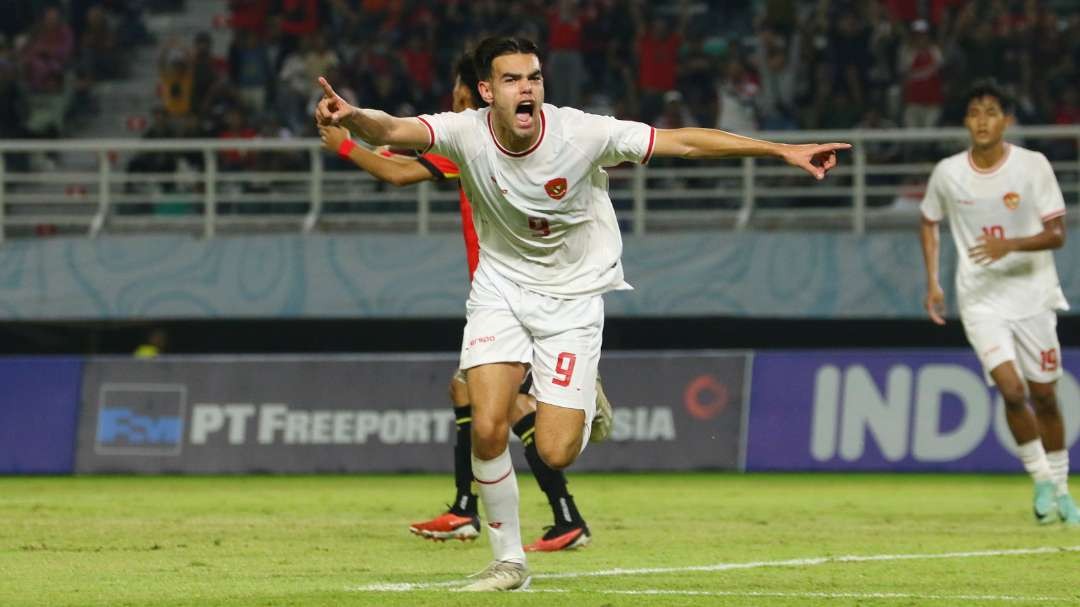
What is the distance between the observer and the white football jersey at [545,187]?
26.4 ft

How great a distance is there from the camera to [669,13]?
23.8 meters

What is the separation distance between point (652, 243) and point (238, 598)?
12963mm

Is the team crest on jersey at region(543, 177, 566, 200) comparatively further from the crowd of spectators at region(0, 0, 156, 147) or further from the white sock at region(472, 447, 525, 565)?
the crowd of spectators at region(0, 0, 156, 147)

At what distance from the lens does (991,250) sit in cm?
1158

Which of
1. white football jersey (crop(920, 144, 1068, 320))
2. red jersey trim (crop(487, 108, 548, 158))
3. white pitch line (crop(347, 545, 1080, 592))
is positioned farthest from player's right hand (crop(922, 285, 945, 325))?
red jersey trim (crop(487, 108, 548, 158))

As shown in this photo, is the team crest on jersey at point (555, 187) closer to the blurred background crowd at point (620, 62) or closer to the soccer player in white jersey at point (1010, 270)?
the soccer player in white jersey at point (1010, 270)

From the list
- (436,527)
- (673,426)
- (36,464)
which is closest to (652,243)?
(673,426)

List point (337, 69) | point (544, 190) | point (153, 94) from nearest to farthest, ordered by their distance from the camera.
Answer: point (544, 190) < point (337, 69) < point (153, 94)

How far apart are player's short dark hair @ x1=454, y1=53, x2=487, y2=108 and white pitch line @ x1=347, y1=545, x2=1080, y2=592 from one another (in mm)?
2562

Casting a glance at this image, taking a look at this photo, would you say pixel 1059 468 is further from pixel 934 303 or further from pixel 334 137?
pixel 334 137

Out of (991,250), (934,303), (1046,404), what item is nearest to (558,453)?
(991,250)

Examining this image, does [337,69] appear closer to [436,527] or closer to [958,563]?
[436,527]

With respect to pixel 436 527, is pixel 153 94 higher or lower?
higher

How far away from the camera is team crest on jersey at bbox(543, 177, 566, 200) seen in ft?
26.4
